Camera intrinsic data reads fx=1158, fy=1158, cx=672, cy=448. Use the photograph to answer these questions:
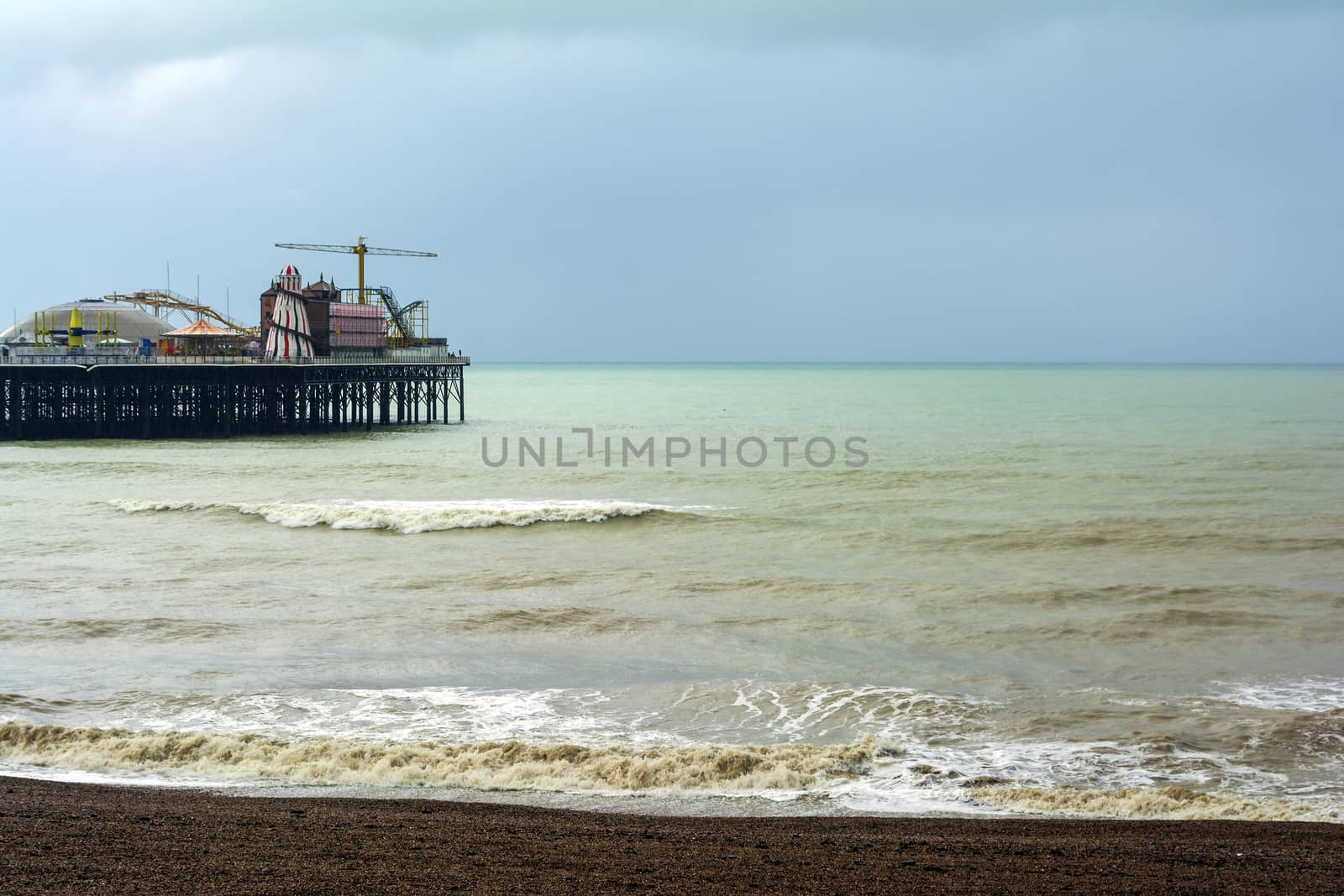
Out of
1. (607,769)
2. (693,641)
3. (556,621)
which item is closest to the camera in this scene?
(607,769)

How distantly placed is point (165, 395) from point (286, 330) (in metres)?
6.79

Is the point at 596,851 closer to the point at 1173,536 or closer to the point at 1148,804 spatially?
the point at 1148,804

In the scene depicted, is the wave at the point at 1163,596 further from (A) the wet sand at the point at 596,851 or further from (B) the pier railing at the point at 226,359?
(B) the pier railing at the point at 226,359

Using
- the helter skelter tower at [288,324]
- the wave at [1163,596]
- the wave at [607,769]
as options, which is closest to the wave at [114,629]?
the wave at [607,769]

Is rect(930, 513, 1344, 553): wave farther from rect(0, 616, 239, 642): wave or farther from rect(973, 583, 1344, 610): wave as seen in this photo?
rect(0, 616, 239, 642): wave

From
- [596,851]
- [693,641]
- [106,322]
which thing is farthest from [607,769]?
[106,322]

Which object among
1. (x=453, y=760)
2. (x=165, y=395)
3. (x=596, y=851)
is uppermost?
(x=165, y=395)

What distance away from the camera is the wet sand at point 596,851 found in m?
6.85

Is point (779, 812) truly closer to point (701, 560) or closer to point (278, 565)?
point (701, 560)

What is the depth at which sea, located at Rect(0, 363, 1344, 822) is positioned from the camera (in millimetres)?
10125

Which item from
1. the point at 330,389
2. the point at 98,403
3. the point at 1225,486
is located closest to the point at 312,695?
the point at 1225,486

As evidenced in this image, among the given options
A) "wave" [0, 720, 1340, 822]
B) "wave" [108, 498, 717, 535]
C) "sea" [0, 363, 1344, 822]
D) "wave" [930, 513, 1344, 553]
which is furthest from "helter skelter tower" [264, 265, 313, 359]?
"wave" [0, 720, 1340, 822]

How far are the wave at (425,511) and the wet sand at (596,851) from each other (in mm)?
18245

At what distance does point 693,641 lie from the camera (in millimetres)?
15633
